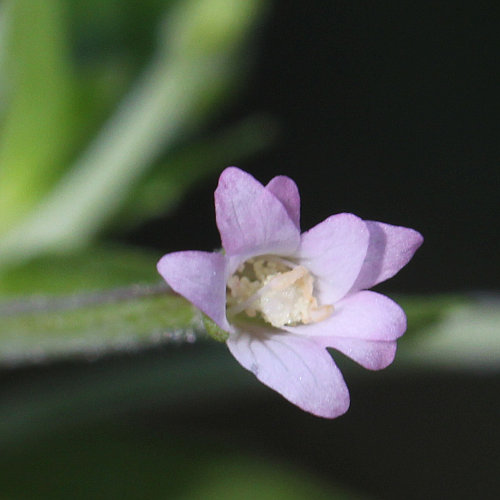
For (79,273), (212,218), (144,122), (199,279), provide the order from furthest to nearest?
(212,218) → (144,122) → (79,273) → (199,279)

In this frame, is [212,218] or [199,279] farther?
[212,218]

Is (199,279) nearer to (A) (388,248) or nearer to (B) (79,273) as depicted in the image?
(A) (388,248)

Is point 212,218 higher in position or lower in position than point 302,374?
higher

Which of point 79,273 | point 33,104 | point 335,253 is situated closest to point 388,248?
point 335,253

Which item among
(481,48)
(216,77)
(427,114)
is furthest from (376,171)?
(216,77)

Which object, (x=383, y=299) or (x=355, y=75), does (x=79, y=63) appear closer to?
(x=355, y=75)

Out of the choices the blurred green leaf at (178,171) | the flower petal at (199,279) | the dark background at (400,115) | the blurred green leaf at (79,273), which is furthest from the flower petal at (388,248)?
the dark background at (400,115)

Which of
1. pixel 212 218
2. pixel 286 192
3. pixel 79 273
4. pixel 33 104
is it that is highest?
pixel 212 218
